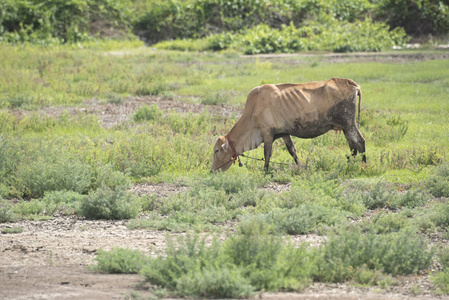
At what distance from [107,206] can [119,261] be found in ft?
8.07

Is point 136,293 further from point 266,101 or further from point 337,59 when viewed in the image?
point 337,59

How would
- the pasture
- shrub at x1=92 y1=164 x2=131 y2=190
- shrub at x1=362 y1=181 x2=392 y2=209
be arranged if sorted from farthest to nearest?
shrub at x1=92 y1=164 x2=131 y2=190 < shrub at x1=362 y1=181 x2=392 y2=209 < the pasture

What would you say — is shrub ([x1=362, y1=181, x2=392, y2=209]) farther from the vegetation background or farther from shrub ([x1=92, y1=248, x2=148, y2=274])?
shrub ([x1=92, y1=248, x2=148, y2=274])

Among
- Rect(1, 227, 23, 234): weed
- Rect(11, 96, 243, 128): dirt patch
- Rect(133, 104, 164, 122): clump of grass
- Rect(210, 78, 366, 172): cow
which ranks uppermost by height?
Rect(210, 78, 366, 172): cow

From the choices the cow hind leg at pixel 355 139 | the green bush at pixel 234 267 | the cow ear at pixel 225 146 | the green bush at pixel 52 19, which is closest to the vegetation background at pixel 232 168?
the green bush at pixel 234 267

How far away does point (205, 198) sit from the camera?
31.9 ft

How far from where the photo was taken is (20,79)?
21.0 m

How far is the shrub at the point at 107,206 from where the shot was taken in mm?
9141

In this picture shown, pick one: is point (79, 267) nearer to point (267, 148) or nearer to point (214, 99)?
point (267, 148)

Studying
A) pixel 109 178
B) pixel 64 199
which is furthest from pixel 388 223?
pixel 64 199

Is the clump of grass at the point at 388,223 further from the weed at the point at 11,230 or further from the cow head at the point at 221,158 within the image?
the weed at the point at 11,230

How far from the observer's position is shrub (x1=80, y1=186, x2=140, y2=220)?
9141mm

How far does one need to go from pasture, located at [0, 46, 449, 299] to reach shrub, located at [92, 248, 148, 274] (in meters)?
0.02

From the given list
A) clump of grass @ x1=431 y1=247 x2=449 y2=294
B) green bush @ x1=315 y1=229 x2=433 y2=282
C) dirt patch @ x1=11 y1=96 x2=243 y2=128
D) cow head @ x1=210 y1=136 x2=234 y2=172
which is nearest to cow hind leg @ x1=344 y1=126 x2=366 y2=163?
cow head @ x1=210 y1=136 x2=234 y2=172
